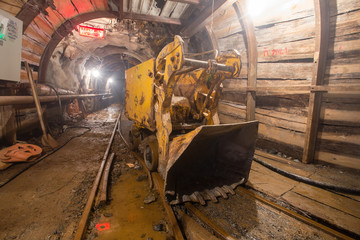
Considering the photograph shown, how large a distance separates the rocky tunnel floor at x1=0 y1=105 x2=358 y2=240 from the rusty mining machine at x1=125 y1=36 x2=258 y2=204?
13.2 inches

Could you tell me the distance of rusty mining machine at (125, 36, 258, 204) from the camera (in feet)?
8.11

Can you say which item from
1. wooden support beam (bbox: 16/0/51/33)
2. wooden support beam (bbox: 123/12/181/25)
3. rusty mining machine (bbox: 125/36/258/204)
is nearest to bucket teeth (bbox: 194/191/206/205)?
rusty mining machine (bbox: 125/36/258/204)

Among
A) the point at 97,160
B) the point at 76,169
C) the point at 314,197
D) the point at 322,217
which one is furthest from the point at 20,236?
the point at 314,197

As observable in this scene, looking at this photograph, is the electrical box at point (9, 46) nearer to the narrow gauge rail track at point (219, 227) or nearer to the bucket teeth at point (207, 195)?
the narrow gauge rail track at point (219, 227)

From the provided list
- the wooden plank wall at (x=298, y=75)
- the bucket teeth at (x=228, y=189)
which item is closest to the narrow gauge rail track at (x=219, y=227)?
the bucket teeth at (x=228, y=189)

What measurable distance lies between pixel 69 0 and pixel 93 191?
611cm

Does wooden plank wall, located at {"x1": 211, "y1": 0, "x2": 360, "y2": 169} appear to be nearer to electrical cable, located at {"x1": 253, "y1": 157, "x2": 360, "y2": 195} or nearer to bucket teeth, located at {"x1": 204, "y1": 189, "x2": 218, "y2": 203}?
electrical cable, located at {"x1": 253, "y1": 157, "x2": 360, "y2": 195}

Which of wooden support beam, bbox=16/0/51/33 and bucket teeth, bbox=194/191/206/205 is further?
wooden support beam, bbox=16/0/51/33

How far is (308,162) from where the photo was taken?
12.7 ft

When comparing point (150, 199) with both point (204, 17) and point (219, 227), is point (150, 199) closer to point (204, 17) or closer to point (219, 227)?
point (219, 227)

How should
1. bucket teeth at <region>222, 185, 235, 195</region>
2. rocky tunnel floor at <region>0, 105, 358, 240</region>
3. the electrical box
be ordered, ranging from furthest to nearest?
the electrical box, bucket teeth at <region>222, 185, 235, 195</region>, rocky tunnel floor at <region>0, 105, 358, 240</region>

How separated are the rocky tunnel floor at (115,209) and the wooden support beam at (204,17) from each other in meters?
4.31

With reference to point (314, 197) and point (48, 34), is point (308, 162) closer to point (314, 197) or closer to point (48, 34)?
point (314, 197)

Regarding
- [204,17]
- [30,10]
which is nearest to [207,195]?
[204,17]
